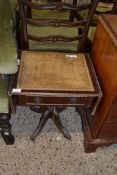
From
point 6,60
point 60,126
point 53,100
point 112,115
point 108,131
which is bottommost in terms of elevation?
point 60,126

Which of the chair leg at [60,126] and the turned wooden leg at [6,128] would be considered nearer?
the turned wooden leg at [6,128]

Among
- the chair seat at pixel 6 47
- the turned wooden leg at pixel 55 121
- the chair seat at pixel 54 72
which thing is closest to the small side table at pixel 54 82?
the chair seat at pixel 54 72

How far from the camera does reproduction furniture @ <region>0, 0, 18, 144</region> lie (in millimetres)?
1036

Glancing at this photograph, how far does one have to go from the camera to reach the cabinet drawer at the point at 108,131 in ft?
4.23

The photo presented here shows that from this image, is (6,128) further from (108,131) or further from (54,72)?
(108,131)

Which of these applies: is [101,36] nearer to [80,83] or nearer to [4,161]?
[80,83]

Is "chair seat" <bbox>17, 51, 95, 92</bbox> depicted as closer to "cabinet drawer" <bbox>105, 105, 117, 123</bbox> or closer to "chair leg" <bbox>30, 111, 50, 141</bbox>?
"cabinet drawer" <bbox>105, 105, 117, 123</bbox>

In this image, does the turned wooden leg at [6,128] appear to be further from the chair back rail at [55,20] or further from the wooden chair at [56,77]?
the chair back rail at [55,20]

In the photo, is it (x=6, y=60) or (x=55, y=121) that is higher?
(x=6, y=60)

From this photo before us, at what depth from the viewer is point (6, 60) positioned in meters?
1.03

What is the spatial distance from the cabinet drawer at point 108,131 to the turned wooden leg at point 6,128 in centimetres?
60

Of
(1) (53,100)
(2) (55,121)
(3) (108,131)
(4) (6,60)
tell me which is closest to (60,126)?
(2) (55,121)

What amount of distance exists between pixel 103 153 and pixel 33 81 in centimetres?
80

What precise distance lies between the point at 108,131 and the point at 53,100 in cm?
47
